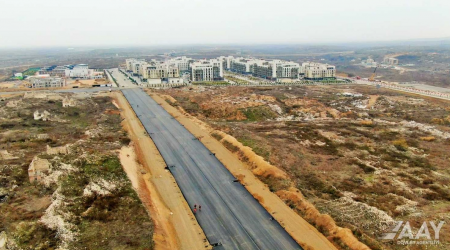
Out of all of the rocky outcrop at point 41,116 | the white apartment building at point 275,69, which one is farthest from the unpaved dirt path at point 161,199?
the white apartment building at point 275,69

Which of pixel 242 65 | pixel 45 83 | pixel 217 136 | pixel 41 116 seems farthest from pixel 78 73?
pixel 217 136

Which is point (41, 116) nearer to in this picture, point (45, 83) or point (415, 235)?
point (45, 83)

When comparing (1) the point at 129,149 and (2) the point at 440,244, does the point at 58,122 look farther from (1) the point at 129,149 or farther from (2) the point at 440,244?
(2) the point at 440,244

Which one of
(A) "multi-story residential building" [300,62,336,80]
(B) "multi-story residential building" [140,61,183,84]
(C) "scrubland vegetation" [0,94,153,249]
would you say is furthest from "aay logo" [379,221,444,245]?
(A) "multi-story residential building" [300,62,336,80]

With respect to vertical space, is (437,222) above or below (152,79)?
below

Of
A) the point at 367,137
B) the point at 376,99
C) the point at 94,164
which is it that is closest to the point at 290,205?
the point at 94,164

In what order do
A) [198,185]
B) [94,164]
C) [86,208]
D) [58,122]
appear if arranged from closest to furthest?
[86,208]
[198,185]
[94,164]
[58,122]

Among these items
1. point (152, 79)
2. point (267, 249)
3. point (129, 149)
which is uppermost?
point (152, 79)

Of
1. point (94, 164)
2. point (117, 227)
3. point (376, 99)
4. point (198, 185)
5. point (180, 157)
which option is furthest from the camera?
point (376, 99)
